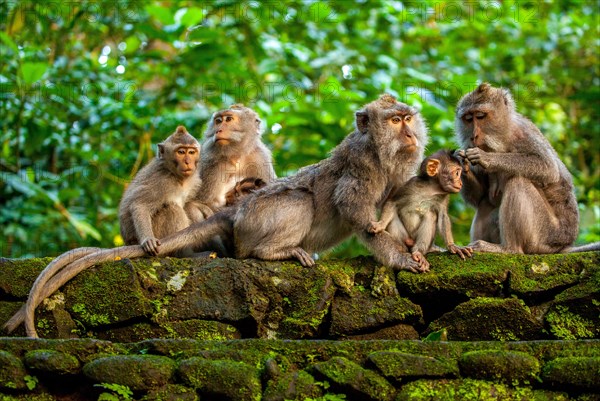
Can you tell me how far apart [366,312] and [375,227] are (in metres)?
0.78

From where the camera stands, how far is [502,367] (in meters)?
4.98

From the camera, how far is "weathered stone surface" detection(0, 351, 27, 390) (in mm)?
4785

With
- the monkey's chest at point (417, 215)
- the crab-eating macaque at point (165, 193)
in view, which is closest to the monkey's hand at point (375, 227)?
the monkey's chest at point (417, 215)

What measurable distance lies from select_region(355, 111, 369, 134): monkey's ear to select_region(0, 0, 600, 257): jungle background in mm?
3253

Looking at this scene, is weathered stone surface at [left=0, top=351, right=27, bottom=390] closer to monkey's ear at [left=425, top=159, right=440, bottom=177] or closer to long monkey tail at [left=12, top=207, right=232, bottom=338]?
long monkey tail at [left=12, top=207, right=232, bottom=338]

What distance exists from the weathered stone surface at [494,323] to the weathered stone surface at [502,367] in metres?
1.05

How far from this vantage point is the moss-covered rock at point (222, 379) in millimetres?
4863

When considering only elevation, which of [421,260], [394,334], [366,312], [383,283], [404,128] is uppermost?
[404,128]

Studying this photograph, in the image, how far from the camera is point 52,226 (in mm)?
10867

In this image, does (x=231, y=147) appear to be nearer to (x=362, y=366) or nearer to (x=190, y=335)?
(x=190, y=335)

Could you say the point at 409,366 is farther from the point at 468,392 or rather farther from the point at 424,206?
the point at 424,206

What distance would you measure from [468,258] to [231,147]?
3112mm

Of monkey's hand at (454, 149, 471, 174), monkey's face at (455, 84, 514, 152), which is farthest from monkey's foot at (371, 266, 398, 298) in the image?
monkey's face at (455, 84, 514, 152)

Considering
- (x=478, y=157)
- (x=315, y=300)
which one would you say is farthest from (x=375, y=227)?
(x=478, y=157)
